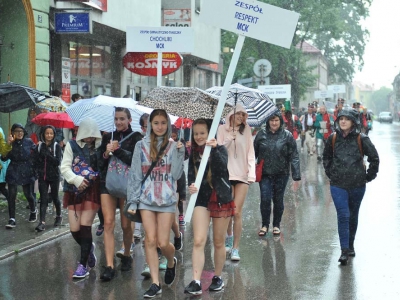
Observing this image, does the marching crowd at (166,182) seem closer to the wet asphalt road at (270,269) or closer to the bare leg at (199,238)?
the bare leg at (199,238)

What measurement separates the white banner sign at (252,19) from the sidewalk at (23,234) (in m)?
3.80

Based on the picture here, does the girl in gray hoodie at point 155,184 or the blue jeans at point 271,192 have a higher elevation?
the girl in gray hoodie at point 155,184

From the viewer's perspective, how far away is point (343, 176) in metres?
8.68

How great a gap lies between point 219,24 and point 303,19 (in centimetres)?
3785

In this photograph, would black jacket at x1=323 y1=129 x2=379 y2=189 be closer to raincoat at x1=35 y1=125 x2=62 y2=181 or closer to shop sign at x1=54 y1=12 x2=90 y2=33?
raincoat at x1=35 y1=125 x2=62 y2=181

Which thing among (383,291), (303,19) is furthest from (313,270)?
(303,19)

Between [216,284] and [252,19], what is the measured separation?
263 cm

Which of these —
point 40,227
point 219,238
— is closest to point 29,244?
point 40,227

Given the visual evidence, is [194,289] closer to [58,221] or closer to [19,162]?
[58,221]

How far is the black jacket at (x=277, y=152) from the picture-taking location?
10328mm

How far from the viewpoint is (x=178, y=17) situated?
2680cm

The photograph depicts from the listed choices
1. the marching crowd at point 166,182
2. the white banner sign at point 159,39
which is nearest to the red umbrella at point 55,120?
the white banner sign at point 159,39

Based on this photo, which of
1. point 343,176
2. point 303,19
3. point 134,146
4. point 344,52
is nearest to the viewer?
point 134,146

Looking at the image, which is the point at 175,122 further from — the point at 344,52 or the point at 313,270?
the point at 344,52
